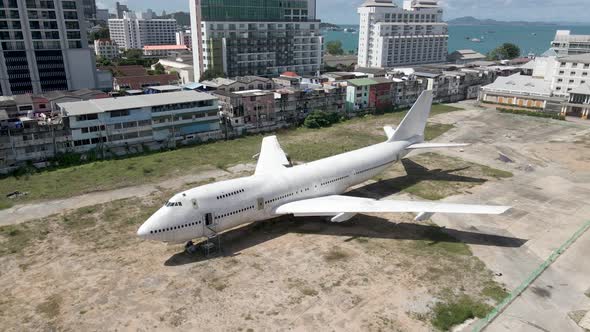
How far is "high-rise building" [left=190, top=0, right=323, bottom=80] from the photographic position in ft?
473

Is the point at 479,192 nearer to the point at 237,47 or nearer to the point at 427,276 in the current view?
the point at 427,276

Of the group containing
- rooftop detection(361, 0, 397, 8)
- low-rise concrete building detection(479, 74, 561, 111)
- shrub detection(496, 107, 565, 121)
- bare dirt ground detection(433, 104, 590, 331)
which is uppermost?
rooftop detection(361, 0, 397, 8)

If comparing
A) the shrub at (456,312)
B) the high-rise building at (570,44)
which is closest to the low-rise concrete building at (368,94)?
the shrub at (456,312)

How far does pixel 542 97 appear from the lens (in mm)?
111375

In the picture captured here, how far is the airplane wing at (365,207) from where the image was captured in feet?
128

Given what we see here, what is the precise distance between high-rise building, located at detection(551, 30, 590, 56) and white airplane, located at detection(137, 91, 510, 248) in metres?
154

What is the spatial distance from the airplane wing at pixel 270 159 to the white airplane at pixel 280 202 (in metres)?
0.18

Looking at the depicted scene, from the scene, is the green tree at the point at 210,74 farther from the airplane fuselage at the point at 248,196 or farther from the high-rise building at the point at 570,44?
the high-rise building at the point at 570,44

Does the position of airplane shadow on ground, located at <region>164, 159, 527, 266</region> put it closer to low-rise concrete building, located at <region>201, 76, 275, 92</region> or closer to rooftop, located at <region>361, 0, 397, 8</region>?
low-rise concrete building, located at <region>201, 76, 275, 92</region>

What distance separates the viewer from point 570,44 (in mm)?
163750

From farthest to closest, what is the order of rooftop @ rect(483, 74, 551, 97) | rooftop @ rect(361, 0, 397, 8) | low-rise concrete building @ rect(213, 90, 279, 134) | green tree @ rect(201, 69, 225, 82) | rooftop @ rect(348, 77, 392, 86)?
rooftop @ rect(361, 0, 397, 8), green tree @ rect(201, 69, 225, 82), rooftop @ rect(483, 74, 551, 97), rooftop @ rect(348, 77, 392, 86), low-rise concrete building @ rect(213, 90, 279, 134)

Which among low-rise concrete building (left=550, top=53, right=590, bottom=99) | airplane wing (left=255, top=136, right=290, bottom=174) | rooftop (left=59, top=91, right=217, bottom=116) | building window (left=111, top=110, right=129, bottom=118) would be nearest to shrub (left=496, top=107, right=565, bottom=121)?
low-rise concrete building (left=550, top=53, right=590, bottom=99)

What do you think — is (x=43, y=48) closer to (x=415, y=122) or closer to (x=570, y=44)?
(x=415, y=122)

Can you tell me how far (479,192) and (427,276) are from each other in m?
24.6
